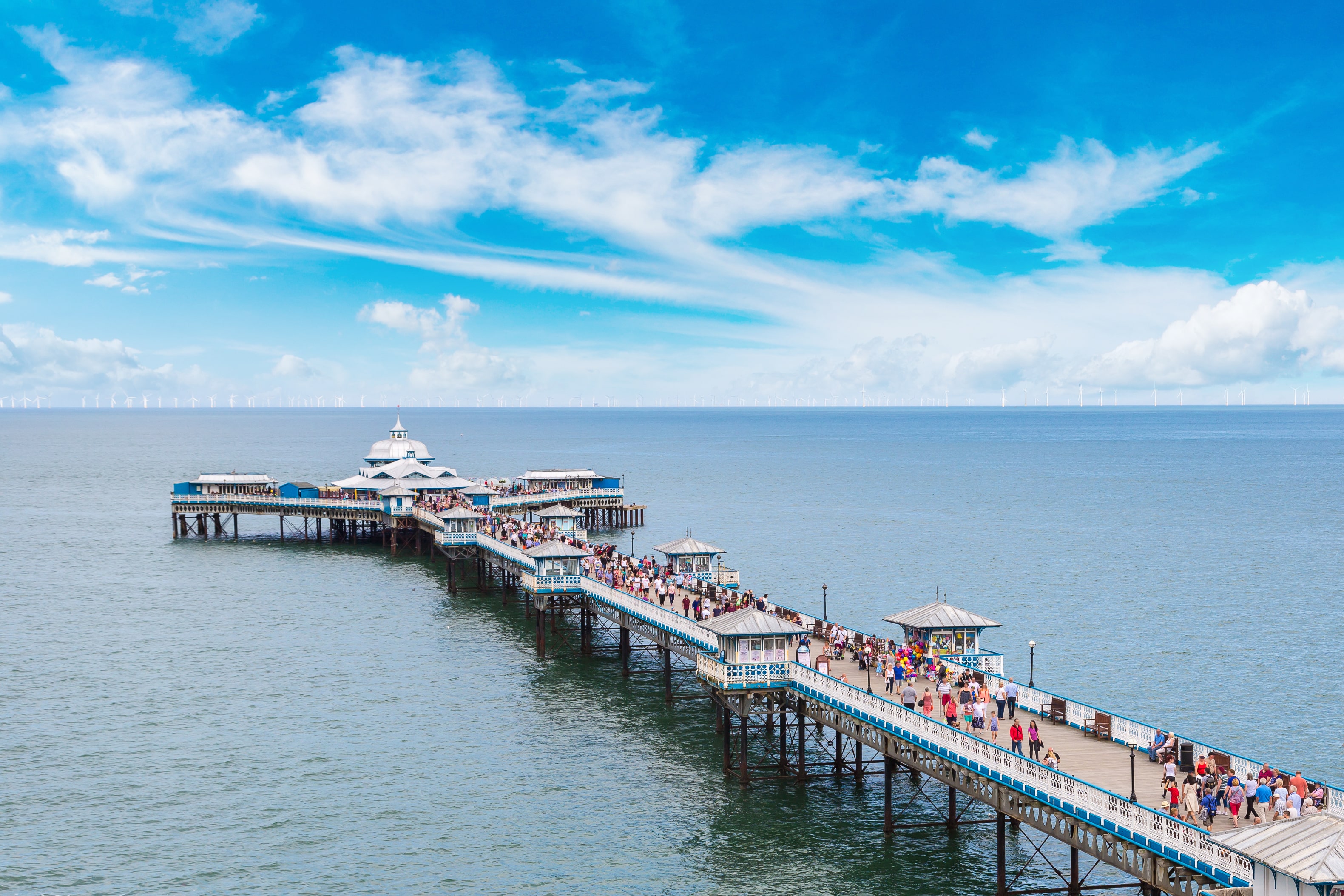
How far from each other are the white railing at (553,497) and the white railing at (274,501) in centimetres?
1027

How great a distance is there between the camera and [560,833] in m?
32.8

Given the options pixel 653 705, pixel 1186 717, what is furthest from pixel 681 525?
pixel 1186 717

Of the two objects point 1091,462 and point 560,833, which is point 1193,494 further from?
point 560,833

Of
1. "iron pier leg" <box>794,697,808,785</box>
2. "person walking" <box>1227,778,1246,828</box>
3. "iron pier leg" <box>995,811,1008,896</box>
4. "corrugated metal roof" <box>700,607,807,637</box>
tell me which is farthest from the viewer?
"iron pier leg" <box>794,697,808,785</box>

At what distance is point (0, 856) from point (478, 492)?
6187cm

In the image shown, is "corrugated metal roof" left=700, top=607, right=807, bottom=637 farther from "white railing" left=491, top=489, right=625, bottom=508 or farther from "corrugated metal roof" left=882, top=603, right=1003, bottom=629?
"white railing" left=491, top=489, right=625, bottom=508

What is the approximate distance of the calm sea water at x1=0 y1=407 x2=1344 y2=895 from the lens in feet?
102

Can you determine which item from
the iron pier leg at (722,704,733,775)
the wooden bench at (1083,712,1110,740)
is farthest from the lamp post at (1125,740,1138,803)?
the iron pier leg at (722,704,733,775)

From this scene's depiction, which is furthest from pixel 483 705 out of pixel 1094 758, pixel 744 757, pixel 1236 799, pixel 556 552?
pixel 1236 799

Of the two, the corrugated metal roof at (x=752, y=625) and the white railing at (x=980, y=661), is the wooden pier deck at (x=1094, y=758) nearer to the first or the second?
the corrugated metal roof at (x=752, y=625)

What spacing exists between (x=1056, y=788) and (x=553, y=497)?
80.0 metres

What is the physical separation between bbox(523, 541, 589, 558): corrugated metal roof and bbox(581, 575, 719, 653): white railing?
4.26 ft

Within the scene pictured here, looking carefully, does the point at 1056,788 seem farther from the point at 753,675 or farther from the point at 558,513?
the point at 558,513

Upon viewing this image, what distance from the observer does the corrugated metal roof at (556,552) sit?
179ft
